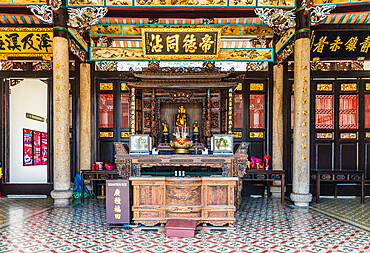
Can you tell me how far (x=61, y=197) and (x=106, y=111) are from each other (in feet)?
8.66

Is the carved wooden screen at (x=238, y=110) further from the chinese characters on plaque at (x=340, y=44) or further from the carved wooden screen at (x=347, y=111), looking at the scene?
the carved wooden screen at (x=347, y=111)

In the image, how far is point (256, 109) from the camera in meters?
7.45

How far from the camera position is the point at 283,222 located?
4.62 m

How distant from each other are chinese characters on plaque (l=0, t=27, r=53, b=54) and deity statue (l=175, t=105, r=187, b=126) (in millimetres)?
3364

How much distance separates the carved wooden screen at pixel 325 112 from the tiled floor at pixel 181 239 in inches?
110

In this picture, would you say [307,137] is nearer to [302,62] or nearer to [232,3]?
[302,62]

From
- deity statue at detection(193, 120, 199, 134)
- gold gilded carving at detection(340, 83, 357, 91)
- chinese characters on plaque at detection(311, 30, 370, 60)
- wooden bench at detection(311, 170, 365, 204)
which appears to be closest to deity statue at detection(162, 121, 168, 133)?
deity statue at detection(193, 120, 199, 134)

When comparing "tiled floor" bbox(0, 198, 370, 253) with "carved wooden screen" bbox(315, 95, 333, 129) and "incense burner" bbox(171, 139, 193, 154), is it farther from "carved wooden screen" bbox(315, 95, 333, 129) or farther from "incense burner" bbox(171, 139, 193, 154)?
"carved wooden screen" bbox(315, 95, 333, 129)

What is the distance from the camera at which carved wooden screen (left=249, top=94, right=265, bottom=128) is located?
24.4ft

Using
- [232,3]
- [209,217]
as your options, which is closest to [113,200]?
[209,217]

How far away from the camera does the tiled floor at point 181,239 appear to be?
3500 mm

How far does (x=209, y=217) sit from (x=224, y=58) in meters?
4.56

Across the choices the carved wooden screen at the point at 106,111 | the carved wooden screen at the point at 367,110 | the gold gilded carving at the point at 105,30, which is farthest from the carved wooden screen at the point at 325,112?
the gold gilded carving at the point at 105,30

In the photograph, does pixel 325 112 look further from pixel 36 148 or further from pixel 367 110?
pixel 36 148
